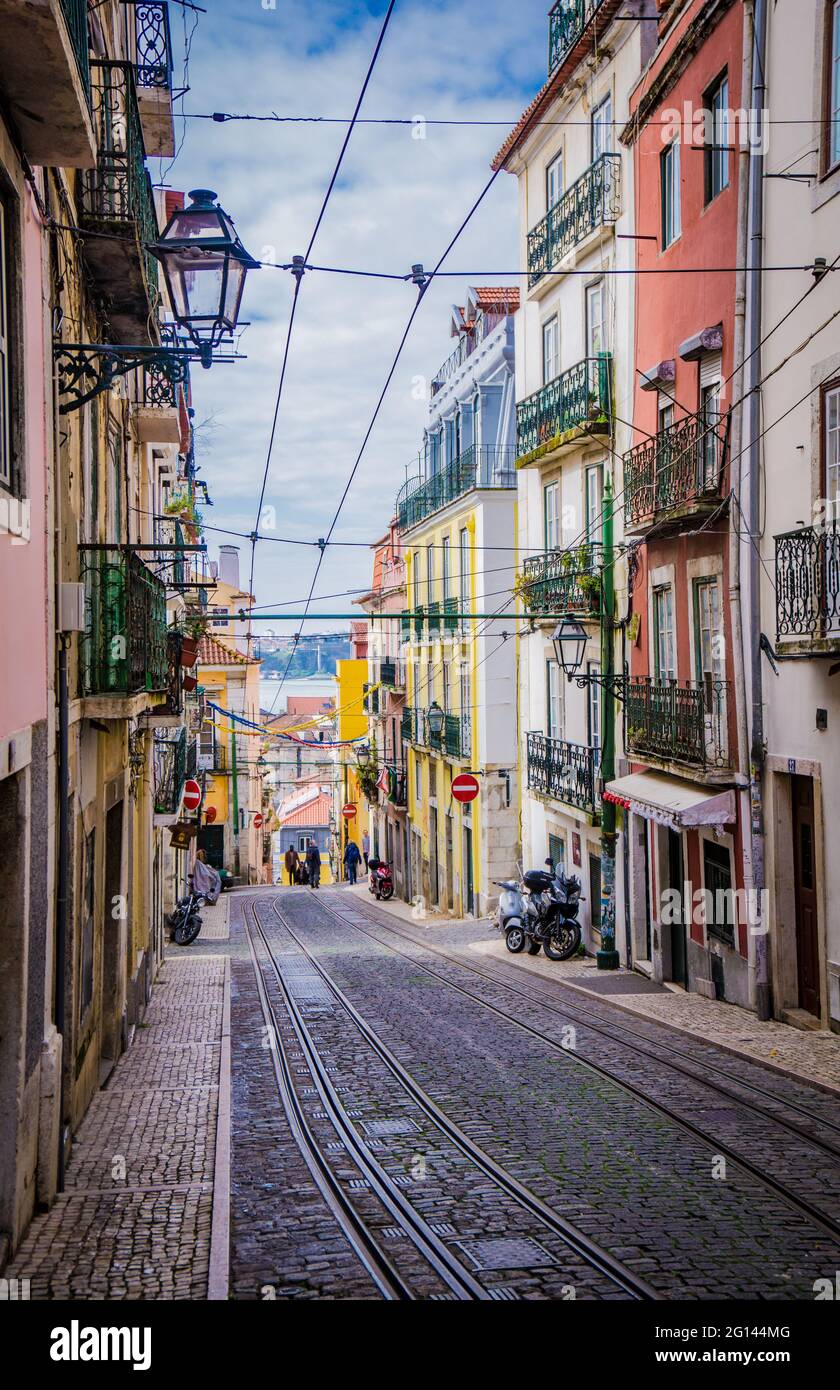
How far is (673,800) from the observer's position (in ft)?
53.0

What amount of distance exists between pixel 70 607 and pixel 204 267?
255cm

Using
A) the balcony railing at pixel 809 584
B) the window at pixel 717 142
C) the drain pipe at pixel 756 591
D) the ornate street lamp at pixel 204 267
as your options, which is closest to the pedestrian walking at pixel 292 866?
the drain pipe at pixel 756 591

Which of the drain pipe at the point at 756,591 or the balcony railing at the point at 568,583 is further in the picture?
the balcony railing at the point at 568,583

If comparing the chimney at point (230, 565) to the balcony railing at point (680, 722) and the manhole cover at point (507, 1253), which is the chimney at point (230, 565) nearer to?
the balcony railing at point (680, 722)

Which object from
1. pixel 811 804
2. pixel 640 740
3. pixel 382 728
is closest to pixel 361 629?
pixel 382 728

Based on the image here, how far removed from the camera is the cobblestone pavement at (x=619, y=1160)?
275 inches

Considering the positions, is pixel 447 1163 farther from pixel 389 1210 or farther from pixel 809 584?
pixel 809 584

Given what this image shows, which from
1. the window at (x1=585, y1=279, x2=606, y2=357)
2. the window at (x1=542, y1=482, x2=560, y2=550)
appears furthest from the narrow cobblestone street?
the window at (x1=585, y1=279, x2=606, y2=357)

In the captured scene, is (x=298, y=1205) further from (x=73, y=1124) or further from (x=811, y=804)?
(x=811, y=804)

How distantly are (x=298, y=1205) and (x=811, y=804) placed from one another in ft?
25.2

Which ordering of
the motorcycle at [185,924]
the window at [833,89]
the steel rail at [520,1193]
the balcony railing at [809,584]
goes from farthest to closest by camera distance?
the motorcycle at [185,924] < the window at [833,89] < the balcony railing at [809,584] < the steel rail at [520,1193]

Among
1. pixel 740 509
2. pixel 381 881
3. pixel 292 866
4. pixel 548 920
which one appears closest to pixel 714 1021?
pixel 740 509

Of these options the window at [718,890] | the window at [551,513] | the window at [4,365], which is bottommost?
the window at [718,890]

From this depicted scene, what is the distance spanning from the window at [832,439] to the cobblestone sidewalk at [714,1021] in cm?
532
